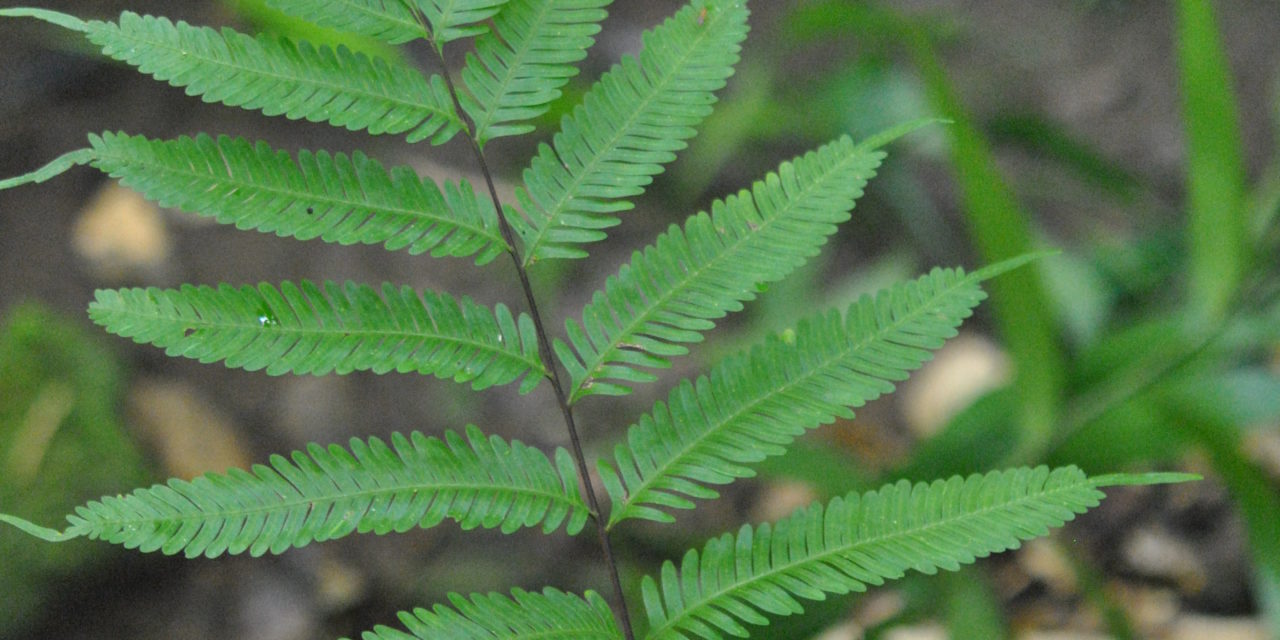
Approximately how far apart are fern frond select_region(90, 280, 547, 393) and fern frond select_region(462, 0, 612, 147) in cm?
14

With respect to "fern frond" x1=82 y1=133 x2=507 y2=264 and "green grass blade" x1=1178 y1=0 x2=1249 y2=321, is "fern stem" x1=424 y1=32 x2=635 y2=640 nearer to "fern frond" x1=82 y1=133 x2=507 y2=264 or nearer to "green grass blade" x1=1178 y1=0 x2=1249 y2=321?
"fern frond" x1=82 y1=133 x2=507 y2=264

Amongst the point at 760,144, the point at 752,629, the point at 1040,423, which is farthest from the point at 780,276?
the point at 760,144

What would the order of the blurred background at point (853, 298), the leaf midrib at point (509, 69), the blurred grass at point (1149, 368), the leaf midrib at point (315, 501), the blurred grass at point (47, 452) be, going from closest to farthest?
the leaf midrib at point (315, 501) < the leaf midrib at point (509, 69) < the blurred grass at point (1149, 368) < the blurred background at point (853, 298) < the blurred grass at point (47, 452)

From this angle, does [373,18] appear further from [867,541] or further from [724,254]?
[867,541]

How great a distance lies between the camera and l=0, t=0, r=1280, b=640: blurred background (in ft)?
4.83

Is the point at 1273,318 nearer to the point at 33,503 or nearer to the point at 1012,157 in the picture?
the point at 1012,157

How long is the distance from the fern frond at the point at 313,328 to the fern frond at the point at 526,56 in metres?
0.14

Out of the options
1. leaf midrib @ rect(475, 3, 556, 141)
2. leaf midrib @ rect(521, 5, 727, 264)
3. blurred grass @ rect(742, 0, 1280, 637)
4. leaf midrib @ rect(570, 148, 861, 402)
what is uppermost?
leaf midrib @ rect(475, 3, 556, 141)

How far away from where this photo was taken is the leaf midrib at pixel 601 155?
0.77 meters

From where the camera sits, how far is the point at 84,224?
2.38 m

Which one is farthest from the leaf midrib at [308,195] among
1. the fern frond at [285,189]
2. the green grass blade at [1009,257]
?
the green grass blade at [1009,257]

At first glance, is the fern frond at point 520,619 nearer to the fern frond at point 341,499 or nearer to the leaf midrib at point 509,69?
the fern frond at point 341,499

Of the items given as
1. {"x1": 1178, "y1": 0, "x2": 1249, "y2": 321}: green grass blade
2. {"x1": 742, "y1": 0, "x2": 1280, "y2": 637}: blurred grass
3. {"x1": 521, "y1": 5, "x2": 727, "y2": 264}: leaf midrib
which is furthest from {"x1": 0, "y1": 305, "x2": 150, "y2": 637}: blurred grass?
{"x1": 1178, "y1": 0, "x2": 1249, "y2": 321}: green grass blade

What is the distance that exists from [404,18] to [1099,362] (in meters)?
1.26
